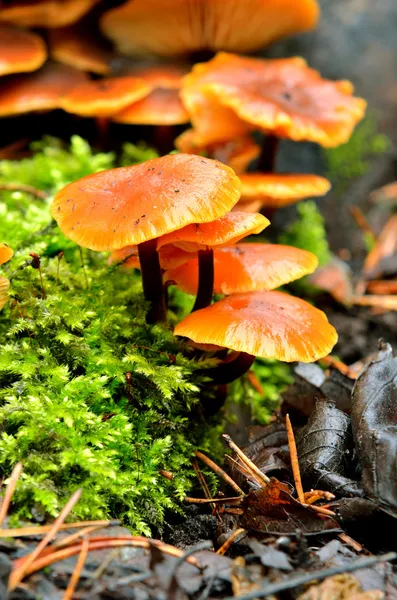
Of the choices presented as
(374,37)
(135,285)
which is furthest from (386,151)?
(135,285)

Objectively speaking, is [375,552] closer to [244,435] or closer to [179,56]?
[244,435]

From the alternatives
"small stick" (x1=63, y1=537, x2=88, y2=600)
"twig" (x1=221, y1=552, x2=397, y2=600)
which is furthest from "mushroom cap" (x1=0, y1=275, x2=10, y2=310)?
"twig" (x1=221, y1=552, x2=397, y2=600)

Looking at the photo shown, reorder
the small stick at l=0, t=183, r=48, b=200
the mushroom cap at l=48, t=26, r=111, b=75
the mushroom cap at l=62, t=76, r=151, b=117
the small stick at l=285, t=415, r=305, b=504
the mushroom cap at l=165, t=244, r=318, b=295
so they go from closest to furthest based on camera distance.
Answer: the small stick at l=285, t=415, r=305, b=504 < the mushroom cap at l=165, t=244, r=318, b=295 < the small stick at l=0, t=183, r=48, b=200 < the mushroom cap at l=62, t=76, r=151, b=117 < the mushroom cap at l=48, t=26, r=111, b=75

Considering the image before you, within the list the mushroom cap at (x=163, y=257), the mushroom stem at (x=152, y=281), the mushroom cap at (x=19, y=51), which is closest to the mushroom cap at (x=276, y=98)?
the mushroom cap at (x=19, y=51)

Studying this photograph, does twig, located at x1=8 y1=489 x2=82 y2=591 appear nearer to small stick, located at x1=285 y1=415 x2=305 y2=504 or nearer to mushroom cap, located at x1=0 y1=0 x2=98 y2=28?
small stick, located at x1=285 y1=415 x2=305 y2=504


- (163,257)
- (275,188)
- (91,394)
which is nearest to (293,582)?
(91,394)

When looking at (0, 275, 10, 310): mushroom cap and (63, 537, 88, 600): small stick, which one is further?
(0, 275, 10, 310): mushroom cap

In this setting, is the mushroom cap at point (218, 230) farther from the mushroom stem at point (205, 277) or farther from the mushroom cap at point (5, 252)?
→ the mushroom cap at point (5, 252)

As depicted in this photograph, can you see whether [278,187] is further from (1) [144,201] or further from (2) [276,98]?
(1) [144,201]
